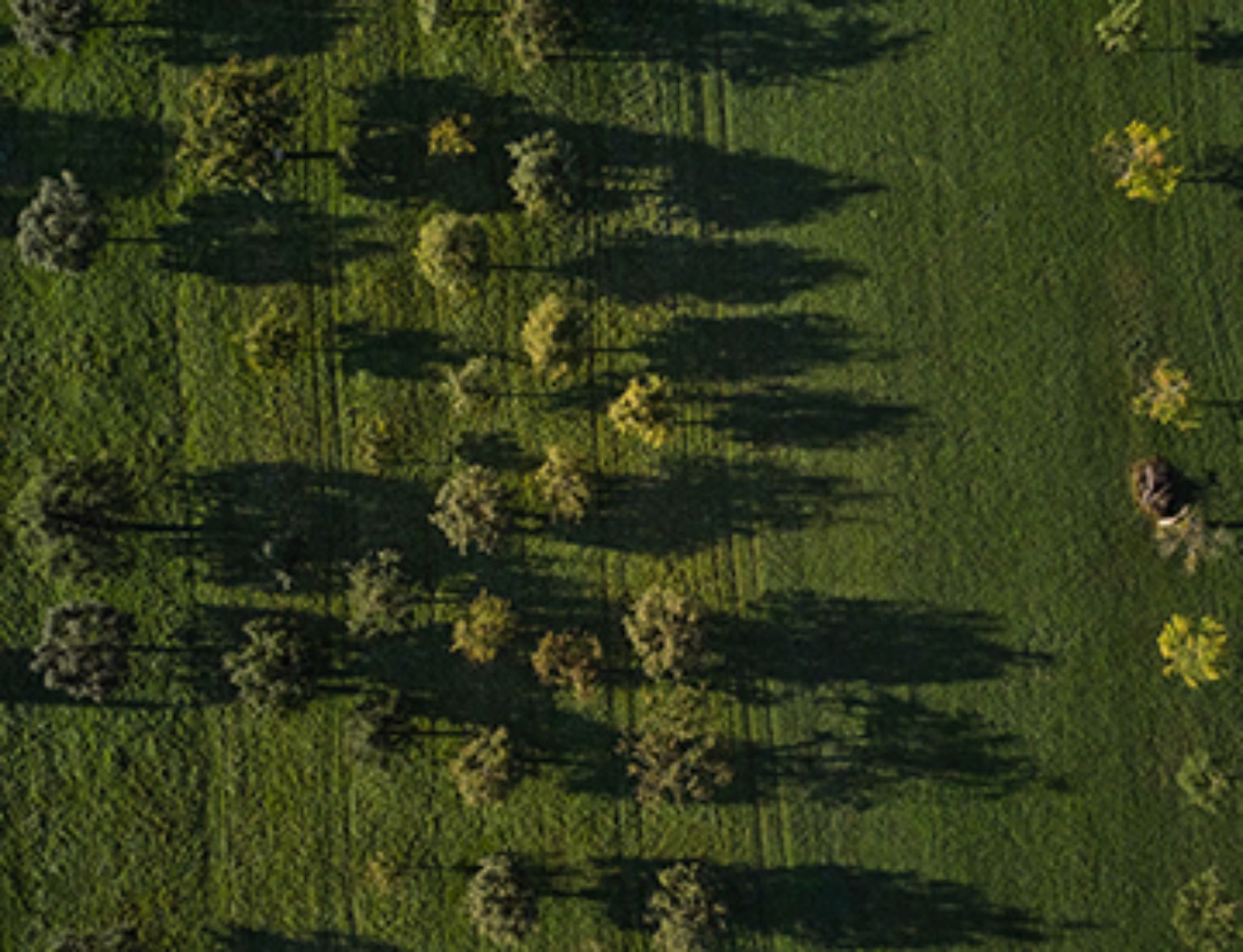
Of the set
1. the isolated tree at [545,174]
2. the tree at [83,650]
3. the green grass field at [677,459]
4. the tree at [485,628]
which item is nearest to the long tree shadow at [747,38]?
the green grass field at [677,459]

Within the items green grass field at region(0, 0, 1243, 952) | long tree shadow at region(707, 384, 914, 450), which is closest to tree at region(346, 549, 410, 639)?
green grass field at region(0, 0, 1243, 952)

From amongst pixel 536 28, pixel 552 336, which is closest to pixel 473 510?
pixel 552 336

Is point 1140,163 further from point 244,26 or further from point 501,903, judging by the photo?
point 501,903

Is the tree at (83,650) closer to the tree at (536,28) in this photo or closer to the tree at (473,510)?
the tree at (473,510)

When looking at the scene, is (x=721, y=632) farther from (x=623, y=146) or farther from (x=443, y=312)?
(x=623, y=146)

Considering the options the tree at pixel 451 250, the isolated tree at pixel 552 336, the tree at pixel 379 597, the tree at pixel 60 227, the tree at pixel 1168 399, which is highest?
the tree at pixel 60 227

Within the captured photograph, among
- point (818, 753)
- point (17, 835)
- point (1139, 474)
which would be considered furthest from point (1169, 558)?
point (17, 835)
